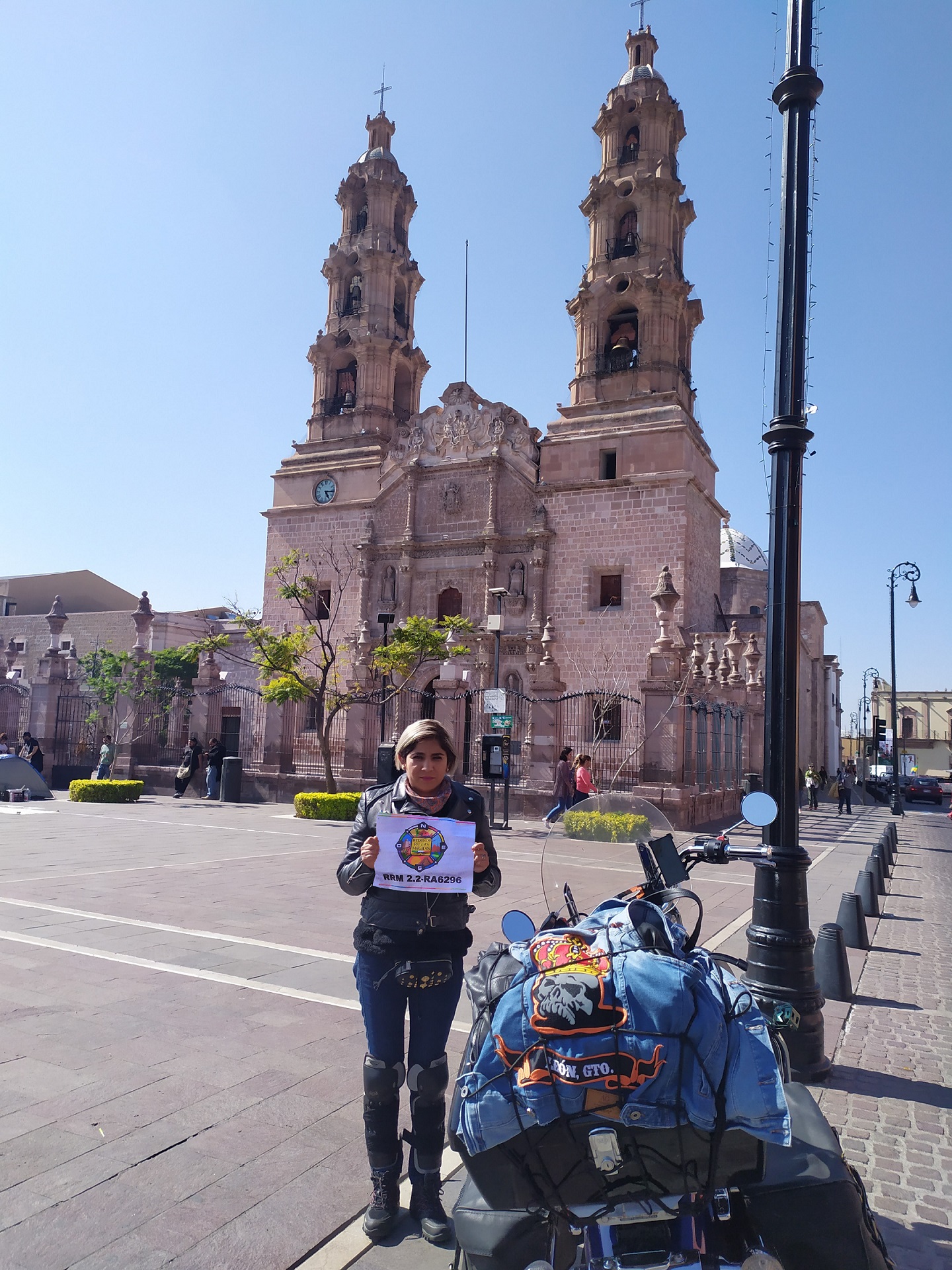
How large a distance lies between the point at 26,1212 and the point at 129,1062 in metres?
Result: 1.40

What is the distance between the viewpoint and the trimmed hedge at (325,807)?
67.0 ft

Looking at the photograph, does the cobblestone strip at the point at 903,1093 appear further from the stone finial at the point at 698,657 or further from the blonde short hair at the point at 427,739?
the stone finial at the point at 698,657

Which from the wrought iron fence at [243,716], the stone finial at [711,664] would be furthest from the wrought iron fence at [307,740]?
the stone finial at [711,664]

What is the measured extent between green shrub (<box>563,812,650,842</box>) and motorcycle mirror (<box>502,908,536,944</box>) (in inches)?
20.9

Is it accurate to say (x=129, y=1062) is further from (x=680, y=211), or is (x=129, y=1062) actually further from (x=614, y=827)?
(x=680, y=211)

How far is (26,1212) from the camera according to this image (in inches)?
124

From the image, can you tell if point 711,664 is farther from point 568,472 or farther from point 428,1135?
point 428,1135

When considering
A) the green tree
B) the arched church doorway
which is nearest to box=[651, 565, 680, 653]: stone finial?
the green tree

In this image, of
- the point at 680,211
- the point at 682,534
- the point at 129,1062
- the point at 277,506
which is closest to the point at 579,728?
the point at 682,534

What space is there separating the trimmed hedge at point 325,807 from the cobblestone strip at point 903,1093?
13.4 meters

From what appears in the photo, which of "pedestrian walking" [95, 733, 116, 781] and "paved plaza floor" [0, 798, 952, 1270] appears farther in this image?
"pedestrian walking" [95, 733, 116, 781]

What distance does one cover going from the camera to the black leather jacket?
318cm

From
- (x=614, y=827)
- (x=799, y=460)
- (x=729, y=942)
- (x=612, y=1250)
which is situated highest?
(x=799, y=460)

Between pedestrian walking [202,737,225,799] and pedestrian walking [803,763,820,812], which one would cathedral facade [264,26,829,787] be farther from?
pedestrian walking [202,737,225,799]
